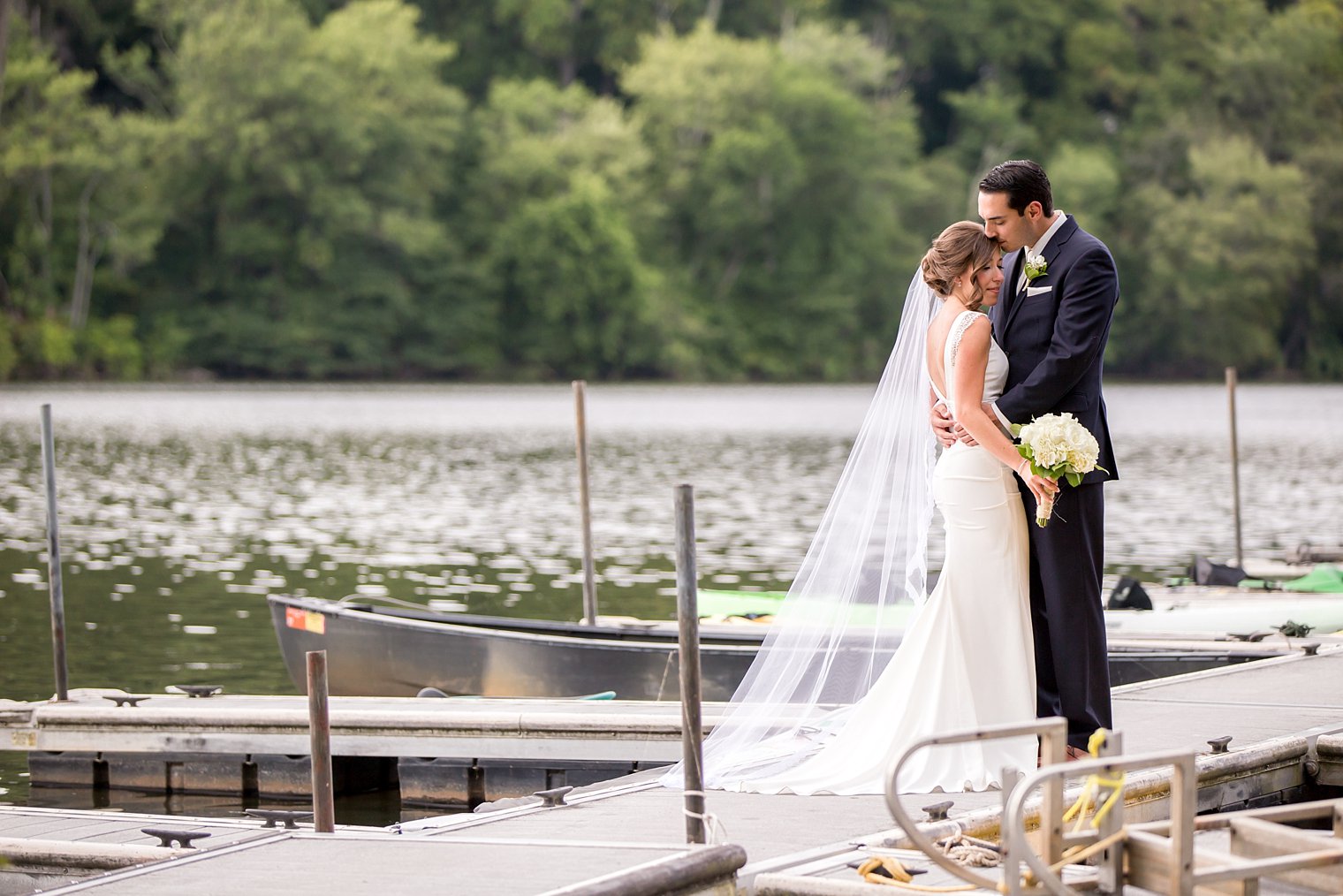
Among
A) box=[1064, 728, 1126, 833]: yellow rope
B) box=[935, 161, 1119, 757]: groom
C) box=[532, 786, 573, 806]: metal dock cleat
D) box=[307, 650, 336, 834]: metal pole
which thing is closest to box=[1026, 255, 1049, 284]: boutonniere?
box=[935, 161, 1119, 757]: groom

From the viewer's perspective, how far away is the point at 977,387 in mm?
6387

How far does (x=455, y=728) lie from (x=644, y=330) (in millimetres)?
61029

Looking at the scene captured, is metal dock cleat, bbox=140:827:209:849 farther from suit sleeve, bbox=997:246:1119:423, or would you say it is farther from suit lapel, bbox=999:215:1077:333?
suit lapel, bbox=999:215:1077:333

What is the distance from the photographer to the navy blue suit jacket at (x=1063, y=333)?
6.26 m

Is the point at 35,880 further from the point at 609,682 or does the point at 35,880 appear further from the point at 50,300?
the point at 50,300

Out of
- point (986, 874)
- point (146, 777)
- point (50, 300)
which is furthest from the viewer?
point (50, 300)

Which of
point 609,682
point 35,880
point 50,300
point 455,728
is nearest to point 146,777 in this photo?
point 455,728

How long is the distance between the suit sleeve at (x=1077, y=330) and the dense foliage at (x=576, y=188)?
5748 centimetres

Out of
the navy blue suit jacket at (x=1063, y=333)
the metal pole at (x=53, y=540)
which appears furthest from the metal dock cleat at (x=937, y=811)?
the metal pole at (x=53, y=540)

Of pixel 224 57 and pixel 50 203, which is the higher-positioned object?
pixel 224 57

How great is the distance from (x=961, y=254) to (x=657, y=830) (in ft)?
7.23

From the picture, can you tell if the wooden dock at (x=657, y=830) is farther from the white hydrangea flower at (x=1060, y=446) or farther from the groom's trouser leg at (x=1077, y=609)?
the white hydrangea flower at (x=1060, y=446)

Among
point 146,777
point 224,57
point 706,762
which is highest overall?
point 224,57

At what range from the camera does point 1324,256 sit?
7062 cm
